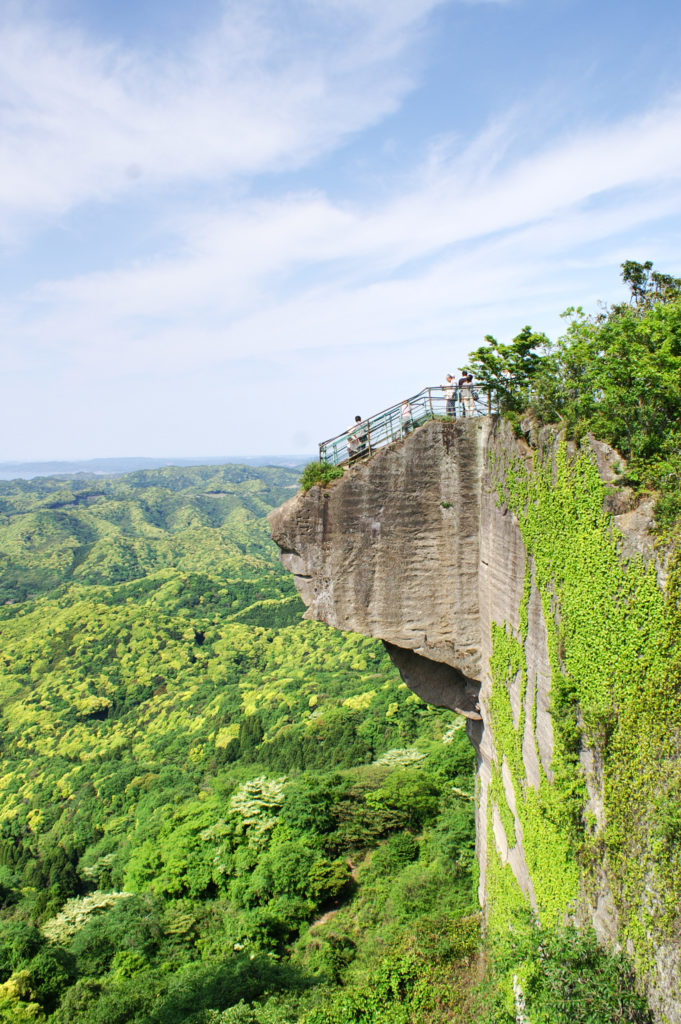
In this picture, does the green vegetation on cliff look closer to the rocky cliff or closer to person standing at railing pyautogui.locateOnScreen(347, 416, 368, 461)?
the rocky cliff

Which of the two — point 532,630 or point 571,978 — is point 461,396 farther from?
point 571,978

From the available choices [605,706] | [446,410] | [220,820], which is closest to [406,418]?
[446,410]

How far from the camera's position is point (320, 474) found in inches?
632

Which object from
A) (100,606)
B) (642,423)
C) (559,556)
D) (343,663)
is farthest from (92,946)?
(100,606)

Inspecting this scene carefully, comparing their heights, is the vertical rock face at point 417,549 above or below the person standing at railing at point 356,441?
below

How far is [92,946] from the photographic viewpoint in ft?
83.0

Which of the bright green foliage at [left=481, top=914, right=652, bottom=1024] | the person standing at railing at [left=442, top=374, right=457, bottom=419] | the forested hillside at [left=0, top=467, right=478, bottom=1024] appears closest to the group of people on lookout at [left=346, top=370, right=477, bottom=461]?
the person standing at railing at [left=442, top=374, right=457, bottom=419]

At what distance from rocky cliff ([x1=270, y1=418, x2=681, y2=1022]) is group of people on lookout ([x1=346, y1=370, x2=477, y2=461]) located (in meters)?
0.41

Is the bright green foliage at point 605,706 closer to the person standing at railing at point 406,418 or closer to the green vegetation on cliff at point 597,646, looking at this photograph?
the green vegetation on cliff at point 597,646

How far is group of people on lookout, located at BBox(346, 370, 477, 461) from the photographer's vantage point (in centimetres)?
1473

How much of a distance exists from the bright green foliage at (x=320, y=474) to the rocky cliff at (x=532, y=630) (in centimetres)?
26

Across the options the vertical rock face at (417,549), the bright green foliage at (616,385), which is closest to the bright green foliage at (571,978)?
the vertical rock face at (417,549)

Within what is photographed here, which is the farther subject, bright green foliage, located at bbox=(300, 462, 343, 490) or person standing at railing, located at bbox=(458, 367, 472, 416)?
bright green foliage, located at bbox=(300, 462, 343, 490)

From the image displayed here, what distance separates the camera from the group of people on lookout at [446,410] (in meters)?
14.7
